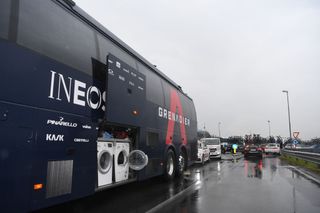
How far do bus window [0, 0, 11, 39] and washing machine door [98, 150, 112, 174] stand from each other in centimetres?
314

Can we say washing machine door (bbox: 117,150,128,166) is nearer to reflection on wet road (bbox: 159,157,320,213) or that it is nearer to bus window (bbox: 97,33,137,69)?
reflection on wet road (bbox: 159,157,320,213)

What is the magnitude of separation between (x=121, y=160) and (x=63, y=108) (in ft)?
8.91

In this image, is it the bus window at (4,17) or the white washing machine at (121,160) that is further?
the white washing machine at (121,160)

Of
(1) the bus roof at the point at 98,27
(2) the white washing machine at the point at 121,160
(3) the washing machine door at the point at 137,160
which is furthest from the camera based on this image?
(3) the washing machine door at the point at 137,160

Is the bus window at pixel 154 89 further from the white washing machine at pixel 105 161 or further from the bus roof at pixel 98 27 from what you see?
the white washing machine at pixel 105 161

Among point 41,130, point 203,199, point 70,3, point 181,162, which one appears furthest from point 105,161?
point 181,162

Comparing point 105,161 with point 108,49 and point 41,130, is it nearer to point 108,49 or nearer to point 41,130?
point 41,130

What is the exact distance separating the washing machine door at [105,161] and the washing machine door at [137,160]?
37.9 inches

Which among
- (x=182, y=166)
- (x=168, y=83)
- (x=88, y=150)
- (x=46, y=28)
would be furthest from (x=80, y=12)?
(x=182, y=166)

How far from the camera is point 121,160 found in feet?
21.8

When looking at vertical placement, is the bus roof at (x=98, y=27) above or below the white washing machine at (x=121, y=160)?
above

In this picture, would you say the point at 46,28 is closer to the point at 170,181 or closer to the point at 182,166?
the point at 170,181

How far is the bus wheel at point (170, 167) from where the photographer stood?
374 inches

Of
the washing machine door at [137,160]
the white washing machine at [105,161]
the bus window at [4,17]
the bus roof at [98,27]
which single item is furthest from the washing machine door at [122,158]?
the bus window at [4,17]
